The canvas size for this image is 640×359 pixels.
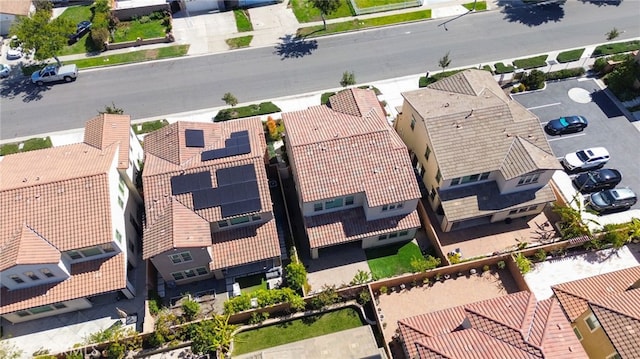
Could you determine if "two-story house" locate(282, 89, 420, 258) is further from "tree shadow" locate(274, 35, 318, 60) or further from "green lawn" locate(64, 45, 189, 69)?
"green lawn" locate(64, 45, 189, 69)

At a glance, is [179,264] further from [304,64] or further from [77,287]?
[304,64]

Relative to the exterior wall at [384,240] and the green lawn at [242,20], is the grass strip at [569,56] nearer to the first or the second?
the exterior wall at [384,240]

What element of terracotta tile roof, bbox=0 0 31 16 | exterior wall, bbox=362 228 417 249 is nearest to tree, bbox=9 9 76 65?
terracotta tile roof, bbox=0 0 31 16

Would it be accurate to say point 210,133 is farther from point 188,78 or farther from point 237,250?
point 188,78

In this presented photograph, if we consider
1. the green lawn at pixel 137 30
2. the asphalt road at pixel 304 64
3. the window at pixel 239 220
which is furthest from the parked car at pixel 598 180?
the green lawn at pixel 137 30

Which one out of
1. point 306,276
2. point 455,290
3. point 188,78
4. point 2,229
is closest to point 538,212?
point 455,290

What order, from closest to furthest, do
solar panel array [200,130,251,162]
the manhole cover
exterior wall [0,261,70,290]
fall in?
exterior wall [0,261,70,290], solar panel array [200,130,251,162], the manhole cover
